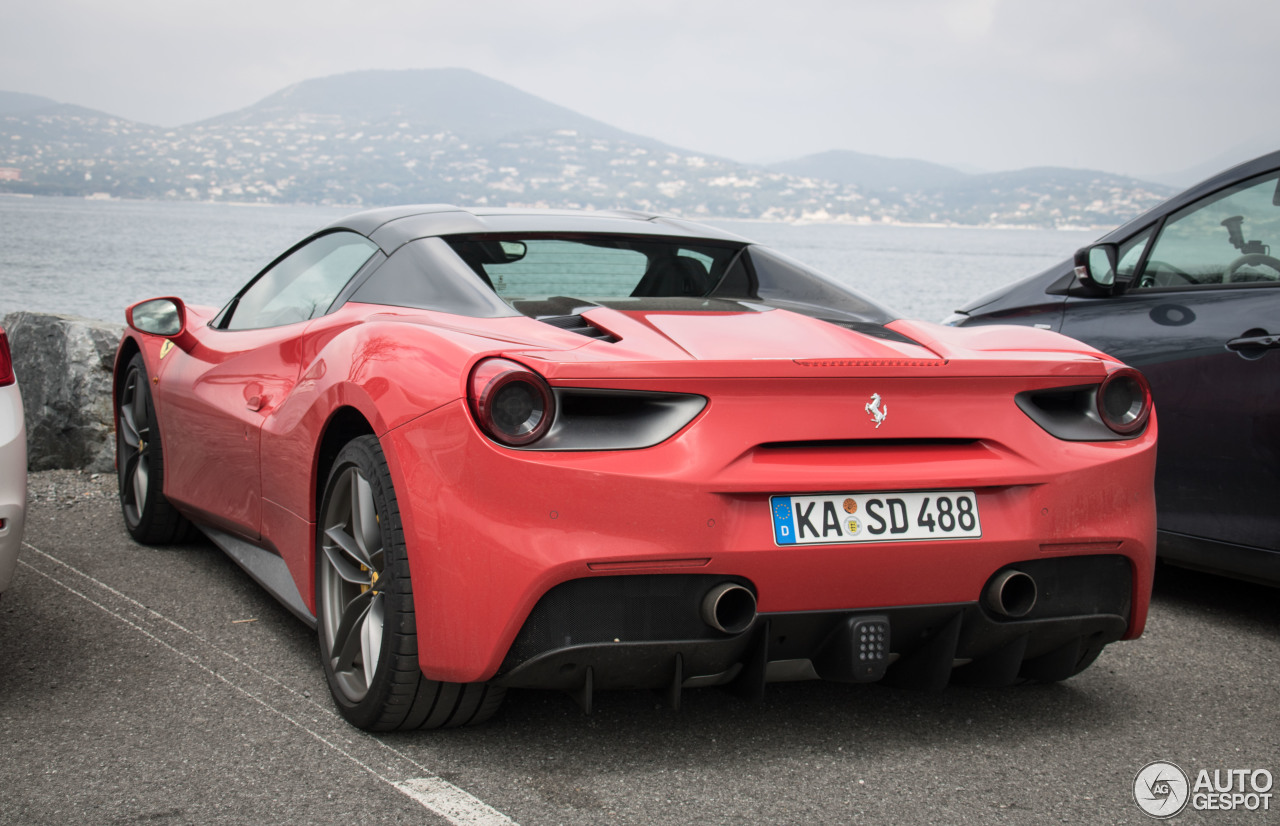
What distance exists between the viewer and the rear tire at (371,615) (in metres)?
2.42

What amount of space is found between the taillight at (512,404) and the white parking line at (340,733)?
73cm

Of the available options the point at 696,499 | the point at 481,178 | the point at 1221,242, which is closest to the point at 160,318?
the point at 696,499

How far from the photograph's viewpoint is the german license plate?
7.52ft

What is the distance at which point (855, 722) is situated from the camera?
9.28 feet

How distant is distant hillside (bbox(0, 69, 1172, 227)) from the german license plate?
105m

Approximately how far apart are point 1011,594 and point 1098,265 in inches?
93.0

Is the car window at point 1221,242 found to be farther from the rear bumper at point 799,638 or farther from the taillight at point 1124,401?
the rear bumper at point 799,638

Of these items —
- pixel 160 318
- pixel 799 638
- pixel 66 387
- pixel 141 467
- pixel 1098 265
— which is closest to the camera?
pixel 799 638

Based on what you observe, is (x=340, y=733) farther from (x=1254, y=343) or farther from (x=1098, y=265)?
(x=1098, y=265)

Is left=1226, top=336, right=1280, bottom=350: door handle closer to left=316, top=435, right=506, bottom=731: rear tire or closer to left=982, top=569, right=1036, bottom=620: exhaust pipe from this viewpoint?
left=982, top=569, right=1036, bottom=620: exhaust pipe

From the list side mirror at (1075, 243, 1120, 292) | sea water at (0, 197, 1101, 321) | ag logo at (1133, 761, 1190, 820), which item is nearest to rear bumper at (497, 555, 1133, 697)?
ag logo at (1133, 761, 1190, 820)

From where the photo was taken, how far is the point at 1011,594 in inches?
97.4

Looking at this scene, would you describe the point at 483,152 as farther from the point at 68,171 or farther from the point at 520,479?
the point at 520,479

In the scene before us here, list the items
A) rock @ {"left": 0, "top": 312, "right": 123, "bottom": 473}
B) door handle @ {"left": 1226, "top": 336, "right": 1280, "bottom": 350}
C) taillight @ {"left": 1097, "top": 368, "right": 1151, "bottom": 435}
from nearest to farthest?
taillight @ {"left": 1097, "top": 368, "right": 1151, "bottom": 435} < door handle @ {"left": 1226, "top": 336, "right": 1280, "bottom": 350} < rock @ {"left": 0, "top": 312, "right": 123, "bottom": 473}
